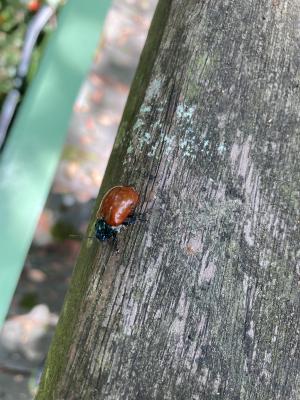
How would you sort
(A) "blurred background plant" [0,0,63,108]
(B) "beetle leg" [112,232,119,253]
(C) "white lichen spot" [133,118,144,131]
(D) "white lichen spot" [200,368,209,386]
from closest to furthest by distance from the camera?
(D) "white lichen spot" [200,368,209,386]
(B) "beetle leg" [112,232,119,253]
(C) "white lichen spot" [133,118,144,131]
(A) "blurred background plant" [0,0,63,108]

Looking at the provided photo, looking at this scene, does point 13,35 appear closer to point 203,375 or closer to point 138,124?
point 138,124

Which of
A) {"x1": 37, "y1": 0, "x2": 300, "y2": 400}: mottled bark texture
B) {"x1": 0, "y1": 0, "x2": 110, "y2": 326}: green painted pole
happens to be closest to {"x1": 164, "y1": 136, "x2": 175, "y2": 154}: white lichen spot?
{"x1": 37, "y1": 0, "x2": 300, "y2": 400}: mottled bark texture

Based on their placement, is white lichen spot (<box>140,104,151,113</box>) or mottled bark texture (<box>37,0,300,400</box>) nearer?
mottled bark texture (<box>37,0,300,400</box>)

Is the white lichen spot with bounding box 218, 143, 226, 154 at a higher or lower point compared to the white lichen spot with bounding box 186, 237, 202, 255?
higher

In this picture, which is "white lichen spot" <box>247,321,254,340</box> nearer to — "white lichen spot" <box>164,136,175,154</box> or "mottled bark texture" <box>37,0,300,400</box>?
"mottled bark texture" <box>37,0,300,400</box>

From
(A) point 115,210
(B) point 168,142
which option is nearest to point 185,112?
(B) point 168,142

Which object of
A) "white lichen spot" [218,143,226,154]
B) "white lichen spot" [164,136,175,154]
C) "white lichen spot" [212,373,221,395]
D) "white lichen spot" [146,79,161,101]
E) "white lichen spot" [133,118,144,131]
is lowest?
"white lichen spot" [212,373,221,395]

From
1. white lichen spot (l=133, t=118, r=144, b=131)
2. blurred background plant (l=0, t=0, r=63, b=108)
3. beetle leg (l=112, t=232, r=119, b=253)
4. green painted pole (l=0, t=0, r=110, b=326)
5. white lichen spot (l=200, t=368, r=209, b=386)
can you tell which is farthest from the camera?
blurred background plant (l=0, t=0, r=63, b=108)
